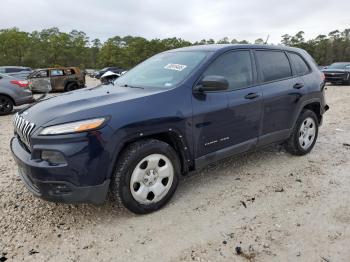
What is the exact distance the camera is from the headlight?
9.20ft

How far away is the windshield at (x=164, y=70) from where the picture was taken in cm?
367

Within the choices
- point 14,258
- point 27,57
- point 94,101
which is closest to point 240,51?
point 94,101

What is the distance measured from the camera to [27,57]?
59.8 metres

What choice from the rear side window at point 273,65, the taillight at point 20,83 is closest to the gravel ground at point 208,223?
the rear side window at point 273,65

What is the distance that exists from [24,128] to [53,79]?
16245 millimetres

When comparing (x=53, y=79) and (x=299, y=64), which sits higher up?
(x=299, y=64)

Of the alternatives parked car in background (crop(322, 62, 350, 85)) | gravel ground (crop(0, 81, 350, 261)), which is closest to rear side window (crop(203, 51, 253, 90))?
gravel ground (crop(0, 81, 350, 261))

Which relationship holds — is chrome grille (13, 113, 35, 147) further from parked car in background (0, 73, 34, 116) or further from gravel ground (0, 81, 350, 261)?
parked car in background (0, 73, 34, 116)

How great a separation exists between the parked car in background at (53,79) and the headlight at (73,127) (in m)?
15.8

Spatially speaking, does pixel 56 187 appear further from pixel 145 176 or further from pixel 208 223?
pixel 208 223

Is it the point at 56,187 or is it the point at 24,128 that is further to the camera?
the point at 24,128

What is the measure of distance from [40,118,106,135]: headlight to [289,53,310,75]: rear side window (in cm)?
329

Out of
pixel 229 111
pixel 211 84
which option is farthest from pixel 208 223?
pixel 211 84

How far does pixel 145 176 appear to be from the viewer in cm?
322
